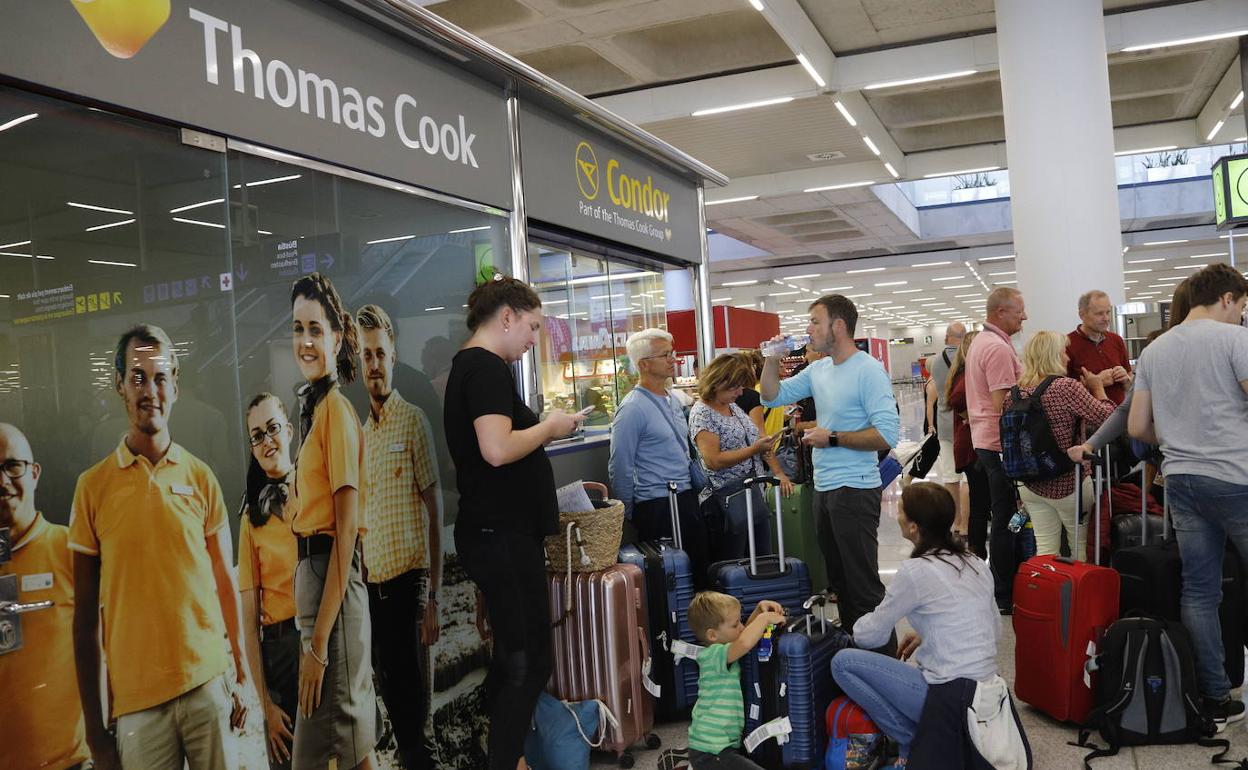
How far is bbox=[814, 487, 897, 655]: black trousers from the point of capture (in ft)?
12.0

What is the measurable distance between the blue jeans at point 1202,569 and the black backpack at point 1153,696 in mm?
151

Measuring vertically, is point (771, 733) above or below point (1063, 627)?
below

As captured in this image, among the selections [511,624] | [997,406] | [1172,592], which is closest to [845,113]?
[997,406]

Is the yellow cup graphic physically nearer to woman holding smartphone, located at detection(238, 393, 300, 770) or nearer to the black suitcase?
woman holding smartphone, located at detection(238, 393, 300, 770)

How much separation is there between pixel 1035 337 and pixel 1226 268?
3.89 feet

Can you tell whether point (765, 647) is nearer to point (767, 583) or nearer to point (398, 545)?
point (767, 583)

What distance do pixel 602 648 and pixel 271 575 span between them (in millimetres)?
1239

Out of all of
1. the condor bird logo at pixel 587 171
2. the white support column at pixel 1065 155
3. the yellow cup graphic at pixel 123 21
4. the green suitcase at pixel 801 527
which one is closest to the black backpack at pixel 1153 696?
the green suitcase at pixel 801 527

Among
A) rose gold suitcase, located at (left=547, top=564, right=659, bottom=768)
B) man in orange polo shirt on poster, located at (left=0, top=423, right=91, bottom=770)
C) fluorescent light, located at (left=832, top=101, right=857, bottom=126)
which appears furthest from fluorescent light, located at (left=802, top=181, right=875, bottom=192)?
man in orange polo shirt on poster, located at (left=0, top=423, right=91, bottom=770)

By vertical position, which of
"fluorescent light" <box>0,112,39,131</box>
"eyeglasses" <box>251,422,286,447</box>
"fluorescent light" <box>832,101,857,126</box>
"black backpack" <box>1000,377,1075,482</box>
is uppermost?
"fluorescent light" <box>832,101,857,126</box>

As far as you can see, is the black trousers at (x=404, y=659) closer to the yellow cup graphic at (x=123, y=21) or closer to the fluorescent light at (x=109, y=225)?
the fluorescent light at (x=109, y=225)

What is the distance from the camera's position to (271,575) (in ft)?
8.73

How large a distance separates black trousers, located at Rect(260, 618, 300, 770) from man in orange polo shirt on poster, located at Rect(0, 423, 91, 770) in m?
0.56

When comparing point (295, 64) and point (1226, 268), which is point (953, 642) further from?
point (295, 64)
